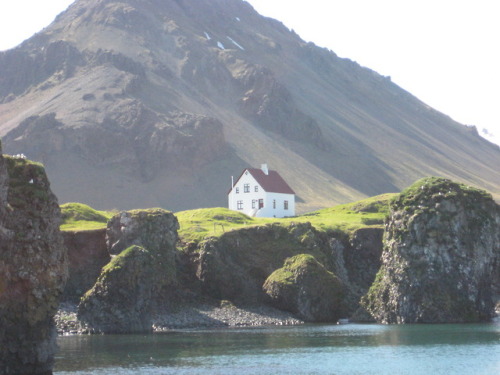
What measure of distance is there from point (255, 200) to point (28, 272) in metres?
105

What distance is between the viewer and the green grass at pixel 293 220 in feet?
365

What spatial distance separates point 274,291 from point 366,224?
27.7m

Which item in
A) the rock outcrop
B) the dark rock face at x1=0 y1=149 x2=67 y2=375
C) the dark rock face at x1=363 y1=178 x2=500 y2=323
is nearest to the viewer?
the dark rock face at x1=0 y1=149 x2=67 y2=375

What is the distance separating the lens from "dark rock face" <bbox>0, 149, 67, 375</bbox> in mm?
49938

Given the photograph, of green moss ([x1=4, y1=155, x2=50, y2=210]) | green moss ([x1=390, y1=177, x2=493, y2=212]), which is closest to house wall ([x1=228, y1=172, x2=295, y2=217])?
green moss ([x1=390, y1=177, x2=493, y2=212])

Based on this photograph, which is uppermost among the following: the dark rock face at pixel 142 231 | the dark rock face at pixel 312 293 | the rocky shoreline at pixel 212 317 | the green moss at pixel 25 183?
the green moss at pixel 25 183

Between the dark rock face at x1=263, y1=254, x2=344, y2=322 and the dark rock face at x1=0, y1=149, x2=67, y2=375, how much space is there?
45.6 meters

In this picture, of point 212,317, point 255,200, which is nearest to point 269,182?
point 255,200

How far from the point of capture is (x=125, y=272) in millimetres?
84750

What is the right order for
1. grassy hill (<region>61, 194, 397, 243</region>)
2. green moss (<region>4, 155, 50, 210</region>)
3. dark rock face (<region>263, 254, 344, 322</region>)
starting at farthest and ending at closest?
grassy hill (<region>61, 194, 397, 243</region>), dark rock face (<region>263, 254, 344, 322</region>), green moss (<region>4, 155, 50, 210</region>)

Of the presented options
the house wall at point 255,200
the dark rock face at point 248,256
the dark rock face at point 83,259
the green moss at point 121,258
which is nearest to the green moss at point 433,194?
the dark rock face at point 248,256

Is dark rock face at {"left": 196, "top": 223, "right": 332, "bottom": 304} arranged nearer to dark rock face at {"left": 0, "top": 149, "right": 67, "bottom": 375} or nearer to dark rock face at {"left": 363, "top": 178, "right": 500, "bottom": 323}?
dark rock face at {"left": 363, "top": 178, "right": 500, "bottom": 323}

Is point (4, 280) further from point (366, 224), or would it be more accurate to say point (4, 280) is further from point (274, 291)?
point (366, 224)

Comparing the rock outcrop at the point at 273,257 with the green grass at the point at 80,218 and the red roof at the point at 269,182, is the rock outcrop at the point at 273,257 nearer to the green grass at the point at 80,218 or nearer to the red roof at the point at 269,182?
the green grass at the point at 80,218
